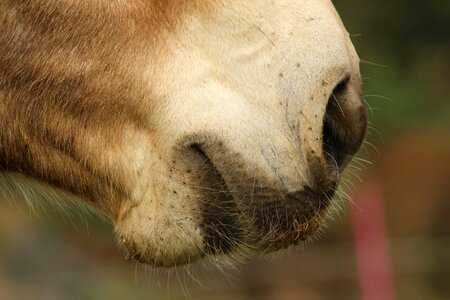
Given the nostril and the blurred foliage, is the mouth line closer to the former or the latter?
the nostril

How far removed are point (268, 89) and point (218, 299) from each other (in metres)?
6.42

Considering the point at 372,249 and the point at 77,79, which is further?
the point at 372,249

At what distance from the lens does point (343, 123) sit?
247cm

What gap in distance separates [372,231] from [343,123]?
18.2 feet

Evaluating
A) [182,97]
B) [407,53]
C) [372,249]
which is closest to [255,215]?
[182,97]

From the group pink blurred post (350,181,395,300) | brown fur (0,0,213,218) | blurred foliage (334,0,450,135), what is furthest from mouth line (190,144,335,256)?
blurred foliage (334,0,450,135)

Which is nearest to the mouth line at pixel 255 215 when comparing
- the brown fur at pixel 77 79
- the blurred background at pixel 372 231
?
the brown fur at pixel 77 79

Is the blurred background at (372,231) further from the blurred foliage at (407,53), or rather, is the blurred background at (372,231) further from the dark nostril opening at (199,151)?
the dark nostril opening at (199,151)

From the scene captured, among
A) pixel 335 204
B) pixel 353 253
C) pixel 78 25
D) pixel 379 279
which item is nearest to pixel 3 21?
pixel 78 25

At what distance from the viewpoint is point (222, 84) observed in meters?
2.44

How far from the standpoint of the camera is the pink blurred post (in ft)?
24.7

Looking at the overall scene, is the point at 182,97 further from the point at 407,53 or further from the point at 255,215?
the point at 407,53

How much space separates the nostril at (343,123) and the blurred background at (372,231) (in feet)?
14.6

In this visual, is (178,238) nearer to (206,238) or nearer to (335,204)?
(206,238)
